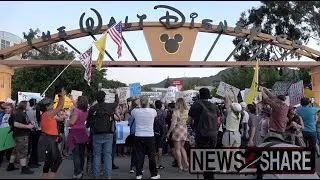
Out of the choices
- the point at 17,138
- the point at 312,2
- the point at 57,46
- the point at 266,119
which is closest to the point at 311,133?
the point at 266,119

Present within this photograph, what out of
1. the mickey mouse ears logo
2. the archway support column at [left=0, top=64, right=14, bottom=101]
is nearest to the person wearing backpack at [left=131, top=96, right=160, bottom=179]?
the mickey mouse ears logo

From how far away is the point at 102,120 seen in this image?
969cm

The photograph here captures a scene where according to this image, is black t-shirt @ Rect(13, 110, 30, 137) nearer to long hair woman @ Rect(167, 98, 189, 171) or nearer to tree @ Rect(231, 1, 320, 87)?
long hair woman @ Rect(167, 98, 189, 171)

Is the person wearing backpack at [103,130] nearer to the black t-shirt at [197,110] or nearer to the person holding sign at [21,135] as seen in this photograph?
the black t-shirt at [197,110]

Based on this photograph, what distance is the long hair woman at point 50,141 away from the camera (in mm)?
8969

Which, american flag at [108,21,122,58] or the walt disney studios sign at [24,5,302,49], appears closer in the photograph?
american flag at [108,21,122,58]

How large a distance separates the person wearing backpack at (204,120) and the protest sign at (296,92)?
24.9 ft

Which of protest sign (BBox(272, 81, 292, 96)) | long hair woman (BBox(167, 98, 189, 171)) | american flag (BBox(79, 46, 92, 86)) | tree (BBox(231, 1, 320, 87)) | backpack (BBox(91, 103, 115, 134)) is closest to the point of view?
backpack (BBox(91, 103, 115, 134))

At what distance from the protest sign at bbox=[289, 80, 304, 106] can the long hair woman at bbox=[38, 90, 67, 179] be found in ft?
32.5

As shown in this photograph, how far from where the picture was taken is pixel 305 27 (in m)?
42.4

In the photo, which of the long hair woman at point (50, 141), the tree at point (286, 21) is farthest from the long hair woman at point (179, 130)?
the tree at point (286, 21)

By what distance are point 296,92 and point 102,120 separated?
937cm

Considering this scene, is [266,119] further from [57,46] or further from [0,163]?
[57,46]

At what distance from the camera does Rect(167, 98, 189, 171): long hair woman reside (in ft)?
37.1
